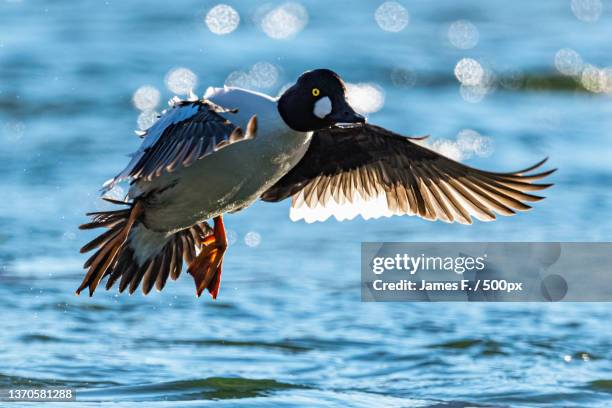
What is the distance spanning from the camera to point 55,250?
29.9 ft

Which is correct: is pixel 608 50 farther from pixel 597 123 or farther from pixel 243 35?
pixel 243 35

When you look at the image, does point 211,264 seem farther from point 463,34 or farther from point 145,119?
point 463,34

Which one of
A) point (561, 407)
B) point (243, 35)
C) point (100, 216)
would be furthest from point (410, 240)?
point (243, 35)

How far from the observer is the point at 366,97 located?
13.6 meters

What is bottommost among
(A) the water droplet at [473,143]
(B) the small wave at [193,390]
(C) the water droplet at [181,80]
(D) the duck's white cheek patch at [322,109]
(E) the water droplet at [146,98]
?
(B) the small wave at [193,390]

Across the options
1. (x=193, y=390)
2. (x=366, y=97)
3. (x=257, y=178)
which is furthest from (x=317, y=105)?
(x=366, y=97)

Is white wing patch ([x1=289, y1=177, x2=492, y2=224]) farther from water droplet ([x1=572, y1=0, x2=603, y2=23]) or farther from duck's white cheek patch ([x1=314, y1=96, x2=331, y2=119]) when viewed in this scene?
water droplet ([x1=572, y1=0, x2=603, y2=23])

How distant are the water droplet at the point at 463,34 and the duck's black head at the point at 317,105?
10.7m

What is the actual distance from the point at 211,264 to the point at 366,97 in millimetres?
7322

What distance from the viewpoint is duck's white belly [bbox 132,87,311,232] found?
5602 millimetres

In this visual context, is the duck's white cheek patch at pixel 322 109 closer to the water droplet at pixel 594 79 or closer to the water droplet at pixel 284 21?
the water droplet at pixel 594 79

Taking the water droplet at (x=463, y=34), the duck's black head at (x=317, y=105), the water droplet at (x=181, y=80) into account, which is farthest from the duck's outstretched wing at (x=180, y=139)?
the water droplet at (x=463, y=34)

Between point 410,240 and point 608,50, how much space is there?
7.54 metres

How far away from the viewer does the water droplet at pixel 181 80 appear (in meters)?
13.5
